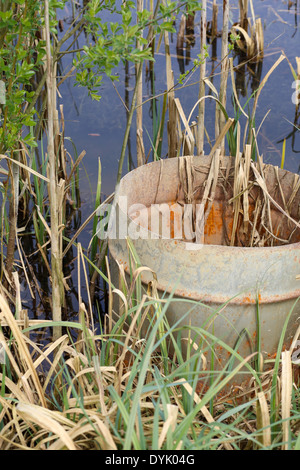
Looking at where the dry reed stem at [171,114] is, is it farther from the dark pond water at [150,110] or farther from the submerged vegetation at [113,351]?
the dark pond water at [150,110]

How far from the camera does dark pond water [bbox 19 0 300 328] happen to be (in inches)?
119

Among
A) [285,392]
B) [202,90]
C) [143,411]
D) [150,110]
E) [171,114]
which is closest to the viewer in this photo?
[285,392]

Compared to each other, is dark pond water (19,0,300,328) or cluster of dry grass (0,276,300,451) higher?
dark pond water (19,0,300,328)

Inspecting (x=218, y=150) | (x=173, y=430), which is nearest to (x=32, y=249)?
(x=218, y=150)

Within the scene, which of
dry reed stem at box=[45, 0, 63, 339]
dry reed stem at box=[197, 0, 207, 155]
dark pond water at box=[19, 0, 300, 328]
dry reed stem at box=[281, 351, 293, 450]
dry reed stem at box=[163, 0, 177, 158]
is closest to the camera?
dry reed stem at box=[281, 351, 293, 450]

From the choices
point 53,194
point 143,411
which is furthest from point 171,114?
point 143,411

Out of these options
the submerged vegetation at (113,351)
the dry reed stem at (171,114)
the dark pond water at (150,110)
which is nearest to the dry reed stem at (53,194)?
the submerged vegetation at (113,351)

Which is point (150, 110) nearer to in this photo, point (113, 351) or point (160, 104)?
point (160, 104)

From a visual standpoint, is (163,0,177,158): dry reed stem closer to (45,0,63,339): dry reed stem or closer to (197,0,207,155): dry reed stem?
(197,0,207,155): dry reed stem

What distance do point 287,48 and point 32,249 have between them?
2753 mm

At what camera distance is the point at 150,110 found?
142 inches

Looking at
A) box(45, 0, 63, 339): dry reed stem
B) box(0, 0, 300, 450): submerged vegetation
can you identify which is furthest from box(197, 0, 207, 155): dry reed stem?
box(45, 0, 63, 339): dry reed stem

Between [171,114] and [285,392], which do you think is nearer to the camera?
[285,392]

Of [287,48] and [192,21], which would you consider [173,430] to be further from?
[192,21]
